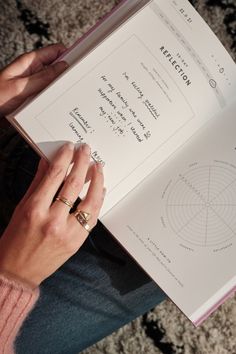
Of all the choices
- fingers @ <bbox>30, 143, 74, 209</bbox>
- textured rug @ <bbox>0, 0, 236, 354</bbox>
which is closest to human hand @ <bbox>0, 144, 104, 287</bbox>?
fingers @ <bbox>30, 143, 74, 209</bbox>

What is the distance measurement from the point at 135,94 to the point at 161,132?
52mm

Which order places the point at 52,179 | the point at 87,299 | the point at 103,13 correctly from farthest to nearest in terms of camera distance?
the point at 103,13, the point at 87,299, the point at 52,179

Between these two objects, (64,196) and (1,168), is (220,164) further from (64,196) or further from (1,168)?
(1,168)

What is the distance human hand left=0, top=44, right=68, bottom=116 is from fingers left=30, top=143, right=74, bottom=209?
9cm

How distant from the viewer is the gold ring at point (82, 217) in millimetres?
548

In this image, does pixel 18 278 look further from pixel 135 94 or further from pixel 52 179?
pixel 135 94

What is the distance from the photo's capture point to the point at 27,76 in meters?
0.59

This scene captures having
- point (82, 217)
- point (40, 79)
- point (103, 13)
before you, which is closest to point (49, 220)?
point (82, 217)

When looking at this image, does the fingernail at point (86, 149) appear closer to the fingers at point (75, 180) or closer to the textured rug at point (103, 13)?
the fingers at point (75, 180)

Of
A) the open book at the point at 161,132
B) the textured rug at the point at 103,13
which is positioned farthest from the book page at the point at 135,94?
the textured rug at the point at 103,13

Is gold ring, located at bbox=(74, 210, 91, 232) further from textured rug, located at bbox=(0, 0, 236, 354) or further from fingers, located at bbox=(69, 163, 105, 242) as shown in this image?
textured rug, located at bbox=(0, 0, 236, 354)

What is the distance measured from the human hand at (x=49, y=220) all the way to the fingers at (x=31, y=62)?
121mm

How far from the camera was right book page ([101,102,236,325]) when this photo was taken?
1.90 feet

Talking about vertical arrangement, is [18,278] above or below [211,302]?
above
